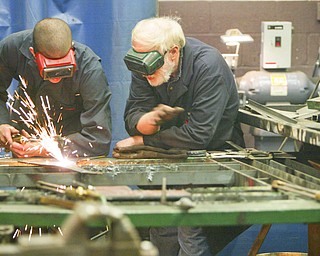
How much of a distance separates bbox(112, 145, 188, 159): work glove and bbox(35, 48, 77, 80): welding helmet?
1.50 ft

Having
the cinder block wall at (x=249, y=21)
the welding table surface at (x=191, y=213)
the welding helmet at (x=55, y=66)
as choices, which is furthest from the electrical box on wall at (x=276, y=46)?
the welding table surface at (x=191, y=213)

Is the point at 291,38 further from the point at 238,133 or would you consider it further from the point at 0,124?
the point at 0,124

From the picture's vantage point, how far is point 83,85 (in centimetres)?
389

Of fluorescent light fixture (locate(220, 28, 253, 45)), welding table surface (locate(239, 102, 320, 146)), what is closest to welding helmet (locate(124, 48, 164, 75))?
welding table surface (locate(239, 102, 320, 146))

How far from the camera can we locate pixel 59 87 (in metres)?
3.94

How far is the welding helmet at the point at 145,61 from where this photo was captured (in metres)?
3.61

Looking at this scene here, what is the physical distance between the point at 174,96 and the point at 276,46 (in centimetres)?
137

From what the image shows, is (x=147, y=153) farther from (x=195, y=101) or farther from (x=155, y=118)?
(x=195, y=101)

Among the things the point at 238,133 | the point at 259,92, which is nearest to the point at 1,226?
the point at 238,133

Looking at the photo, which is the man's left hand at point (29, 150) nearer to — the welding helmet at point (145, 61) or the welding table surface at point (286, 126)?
the welding helmet at point (145, 61)

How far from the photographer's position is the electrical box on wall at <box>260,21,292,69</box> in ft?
16.3

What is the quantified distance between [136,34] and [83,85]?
1.37ft

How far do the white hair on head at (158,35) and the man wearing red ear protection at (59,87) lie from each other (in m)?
0.34

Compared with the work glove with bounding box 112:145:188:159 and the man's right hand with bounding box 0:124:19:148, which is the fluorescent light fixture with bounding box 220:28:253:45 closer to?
the work glove with bounding box 112:145:188:159
